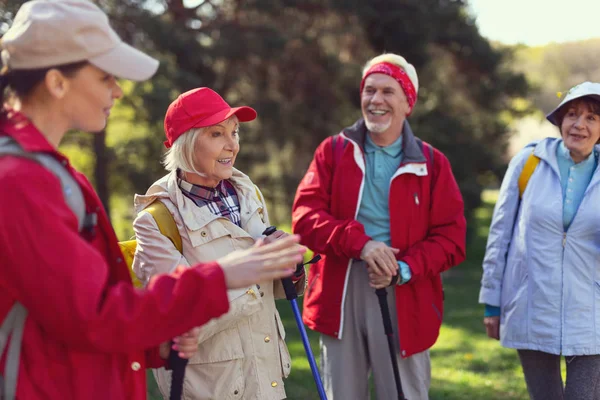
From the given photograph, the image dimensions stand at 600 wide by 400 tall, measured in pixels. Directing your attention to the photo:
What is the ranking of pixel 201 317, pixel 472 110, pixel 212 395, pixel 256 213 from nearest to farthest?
pixel 201 317 → pixel 212 395 → pixel 256 213 → pixel 472 110

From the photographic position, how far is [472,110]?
53.9 feet

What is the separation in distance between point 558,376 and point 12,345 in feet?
10.2

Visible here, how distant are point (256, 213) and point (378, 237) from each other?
1008 millimetres

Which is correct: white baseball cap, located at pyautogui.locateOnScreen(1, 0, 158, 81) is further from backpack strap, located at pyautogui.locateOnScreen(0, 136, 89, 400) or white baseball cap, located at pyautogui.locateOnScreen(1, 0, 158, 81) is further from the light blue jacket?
the light blue jacket

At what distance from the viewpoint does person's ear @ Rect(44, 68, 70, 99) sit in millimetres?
1885

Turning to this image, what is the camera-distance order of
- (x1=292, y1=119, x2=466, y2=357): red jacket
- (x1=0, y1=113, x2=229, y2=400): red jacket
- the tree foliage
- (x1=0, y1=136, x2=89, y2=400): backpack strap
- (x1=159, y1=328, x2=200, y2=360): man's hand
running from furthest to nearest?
the tree foliage → (x1=292, y1=119, x2=466, y2=357): red jacket → (x1=159, y1=328, x2=200, y2=360): man's hand → (x1=0, y1=136, x2=89, y2=400): backpack strap → (x1=0, y1=113, x2=229, y2=400): red jacket

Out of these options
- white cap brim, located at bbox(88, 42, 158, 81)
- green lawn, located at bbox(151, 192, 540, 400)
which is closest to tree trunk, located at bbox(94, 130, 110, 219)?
green lawn, located at bbox(151, 192, 540, 400)

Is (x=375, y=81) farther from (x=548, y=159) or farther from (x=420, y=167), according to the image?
(x=548, y=159)

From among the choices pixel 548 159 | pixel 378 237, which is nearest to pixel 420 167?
pixel 378 237

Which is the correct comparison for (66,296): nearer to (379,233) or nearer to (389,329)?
(389,329)

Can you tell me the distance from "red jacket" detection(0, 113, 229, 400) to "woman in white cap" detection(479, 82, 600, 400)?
247cm

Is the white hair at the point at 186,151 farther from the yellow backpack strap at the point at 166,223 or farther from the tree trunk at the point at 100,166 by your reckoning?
the tree trunk at the point at 100,166

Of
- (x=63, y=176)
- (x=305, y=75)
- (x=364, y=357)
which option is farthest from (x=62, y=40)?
(x=305, y=75)

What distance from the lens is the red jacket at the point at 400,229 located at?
389cm
